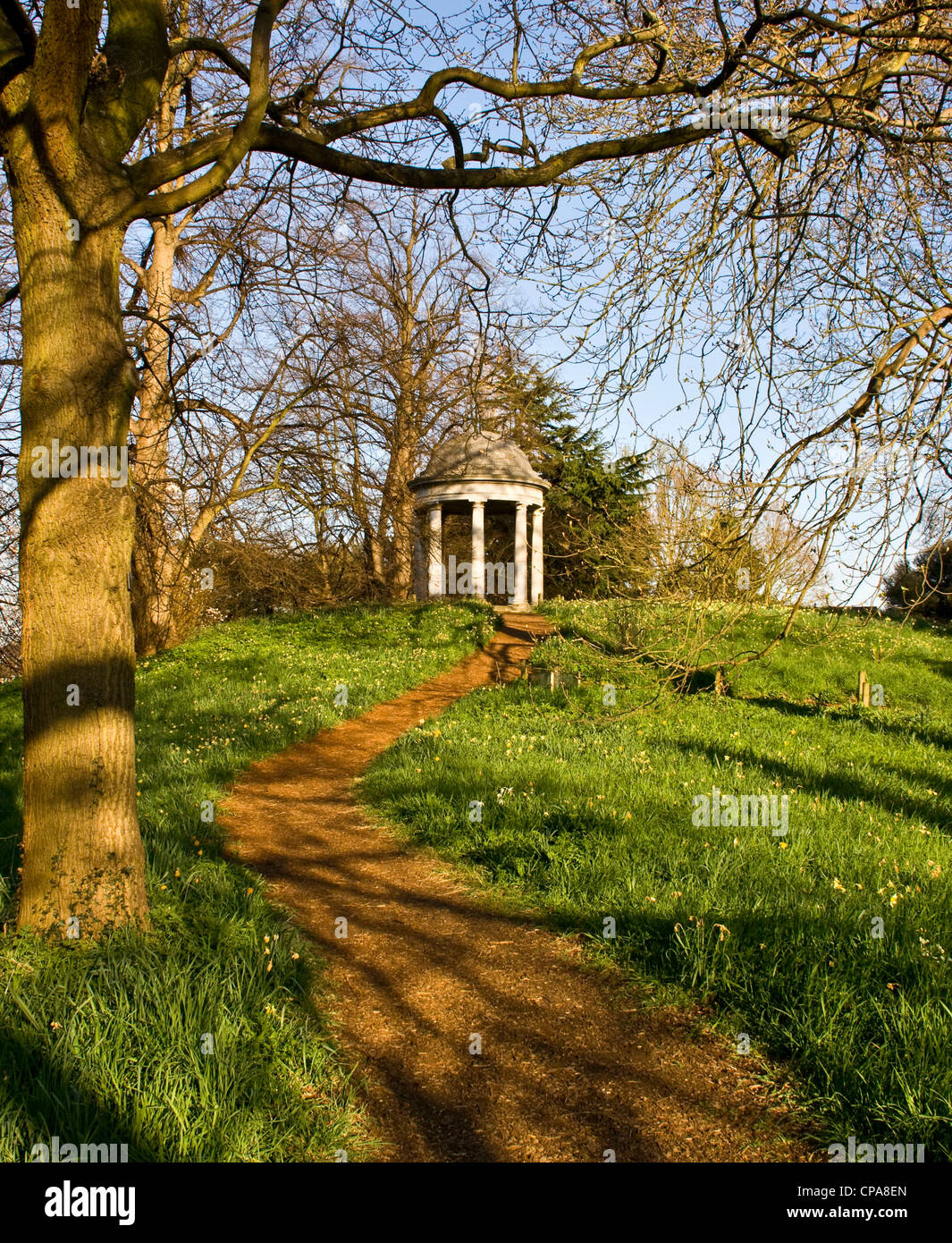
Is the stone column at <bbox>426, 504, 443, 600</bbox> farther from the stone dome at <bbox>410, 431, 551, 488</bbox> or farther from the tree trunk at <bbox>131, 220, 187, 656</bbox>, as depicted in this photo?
the tree trunk at <bbox>131, 220, 187, 656</bbox>

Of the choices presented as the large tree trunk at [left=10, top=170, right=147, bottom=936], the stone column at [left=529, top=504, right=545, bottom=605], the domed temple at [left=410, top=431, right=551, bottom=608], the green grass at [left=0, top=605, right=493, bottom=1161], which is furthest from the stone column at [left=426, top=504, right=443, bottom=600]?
the large tree trunk at [left=10, top=170, right=147, bottom=936]

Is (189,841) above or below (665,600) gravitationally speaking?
below

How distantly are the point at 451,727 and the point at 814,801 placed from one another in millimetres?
3798

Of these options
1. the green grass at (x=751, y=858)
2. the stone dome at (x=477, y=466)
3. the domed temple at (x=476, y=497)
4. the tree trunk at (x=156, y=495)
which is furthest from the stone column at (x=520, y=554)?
the green grass at (x=751, y=858)

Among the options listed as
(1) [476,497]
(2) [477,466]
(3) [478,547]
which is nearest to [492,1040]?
(1) [476,497]

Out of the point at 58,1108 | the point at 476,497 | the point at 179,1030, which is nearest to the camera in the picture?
the point at 58,1108

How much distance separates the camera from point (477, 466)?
73.4ft

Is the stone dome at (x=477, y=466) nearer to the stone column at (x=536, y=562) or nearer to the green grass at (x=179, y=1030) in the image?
the stone column at (x=536, y=562)

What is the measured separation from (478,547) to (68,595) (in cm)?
1921

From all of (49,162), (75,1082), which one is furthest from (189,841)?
(49,162)

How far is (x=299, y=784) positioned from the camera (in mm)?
7266

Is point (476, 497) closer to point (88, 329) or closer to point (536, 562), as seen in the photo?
point (536, 562)

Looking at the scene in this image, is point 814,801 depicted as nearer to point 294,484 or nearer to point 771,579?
point 771,579

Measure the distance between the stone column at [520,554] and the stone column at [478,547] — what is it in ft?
3.24
